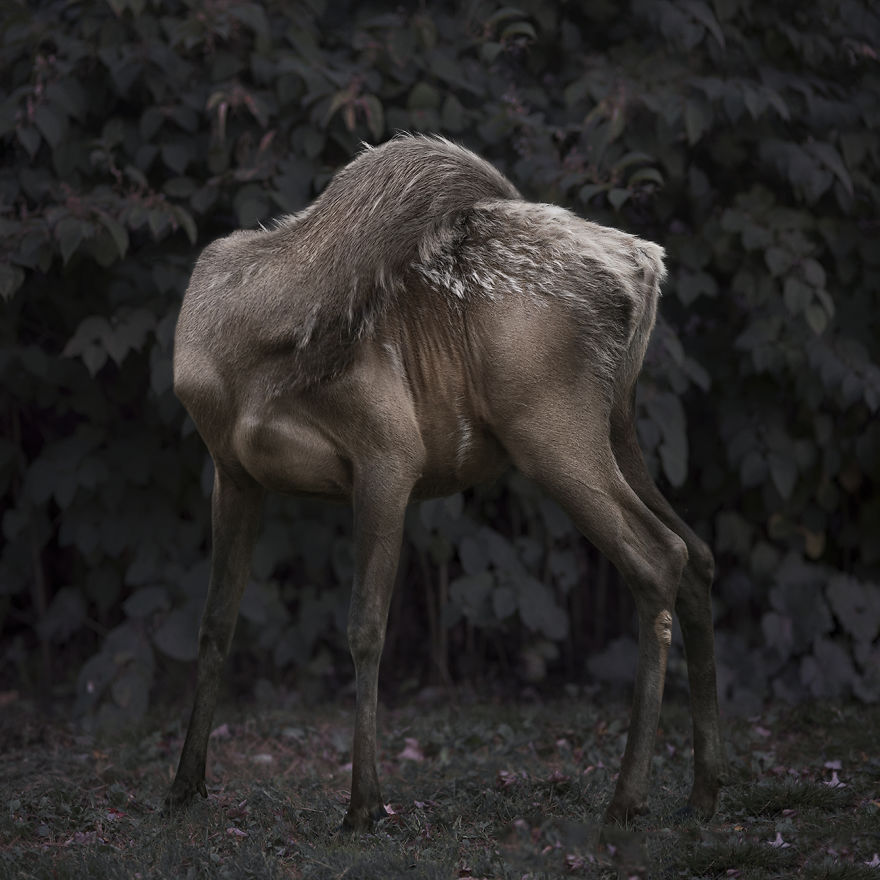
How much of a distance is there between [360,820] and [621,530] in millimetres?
1195

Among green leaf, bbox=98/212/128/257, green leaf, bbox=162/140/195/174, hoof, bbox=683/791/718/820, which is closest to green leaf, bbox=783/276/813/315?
hoof, bbox=683/791/718/820

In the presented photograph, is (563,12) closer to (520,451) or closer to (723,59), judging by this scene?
(723,59)

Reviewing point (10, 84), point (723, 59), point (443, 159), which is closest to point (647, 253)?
point (443, 159)

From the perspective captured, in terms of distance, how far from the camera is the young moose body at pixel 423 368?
12.1 feet

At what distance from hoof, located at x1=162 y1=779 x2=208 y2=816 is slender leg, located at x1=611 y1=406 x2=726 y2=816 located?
1669 millimetres

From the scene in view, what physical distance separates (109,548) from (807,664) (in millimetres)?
3434

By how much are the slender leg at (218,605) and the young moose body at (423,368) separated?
183mm

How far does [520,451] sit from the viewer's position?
3.77 m

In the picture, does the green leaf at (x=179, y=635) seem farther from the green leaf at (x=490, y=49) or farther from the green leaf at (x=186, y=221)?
the green leaf at (x=490, y=49)

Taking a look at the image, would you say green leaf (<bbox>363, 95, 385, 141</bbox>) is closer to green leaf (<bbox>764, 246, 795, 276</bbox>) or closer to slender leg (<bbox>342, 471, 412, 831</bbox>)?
green leaf (<bbox>764, 246, 795, 276</bbox>)

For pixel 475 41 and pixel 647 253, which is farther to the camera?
pixel 475 41

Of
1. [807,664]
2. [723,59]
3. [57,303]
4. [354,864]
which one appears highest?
[723,59]

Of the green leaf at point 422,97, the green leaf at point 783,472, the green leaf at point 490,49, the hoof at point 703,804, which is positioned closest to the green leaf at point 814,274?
the green leaf at point 783,472

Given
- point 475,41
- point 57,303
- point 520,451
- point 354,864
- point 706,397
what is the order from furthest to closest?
point 706,397 < point 57,303 < point 475,41 < point 520,451 < point 354,864
